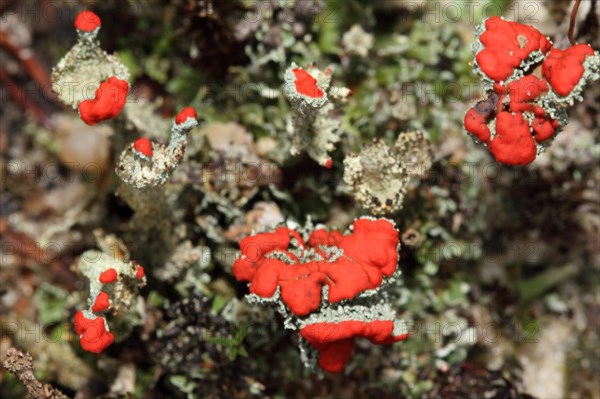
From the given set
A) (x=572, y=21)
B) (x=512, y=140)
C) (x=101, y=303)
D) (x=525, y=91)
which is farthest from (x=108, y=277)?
(x=572, y=21)

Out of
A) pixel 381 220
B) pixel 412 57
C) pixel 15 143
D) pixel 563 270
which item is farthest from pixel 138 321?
pixel 563 270

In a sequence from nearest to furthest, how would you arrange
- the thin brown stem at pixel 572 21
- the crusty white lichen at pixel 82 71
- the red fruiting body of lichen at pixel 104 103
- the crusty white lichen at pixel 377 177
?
the red fruiting body of lichen at pixel 104 103, the crusty white lichen at pixel 82 71, the crusty white lichen at pixel 377 177, the thin brown stem at pixel 572 21

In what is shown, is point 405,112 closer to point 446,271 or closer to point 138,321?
point 446,271

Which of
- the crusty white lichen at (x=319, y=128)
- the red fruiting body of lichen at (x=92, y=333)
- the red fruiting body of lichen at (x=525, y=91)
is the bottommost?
the red fruiting body of lichen at (x=92, y=333)

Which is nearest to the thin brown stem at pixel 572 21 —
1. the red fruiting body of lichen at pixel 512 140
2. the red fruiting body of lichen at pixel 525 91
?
the red fruiting body of lichen at pixel 525 91

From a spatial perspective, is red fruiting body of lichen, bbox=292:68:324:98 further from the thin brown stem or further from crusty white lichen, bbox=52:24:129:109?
the thin brown stem

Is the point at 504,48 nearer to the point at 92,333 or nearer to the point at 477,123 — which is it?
the point at 477,123

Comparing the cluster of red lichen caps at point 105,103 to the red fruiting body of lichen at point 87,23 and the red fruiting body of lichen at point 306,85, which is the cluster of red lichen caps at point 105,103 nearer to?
the red fruiting body of lichen at point 87,23
